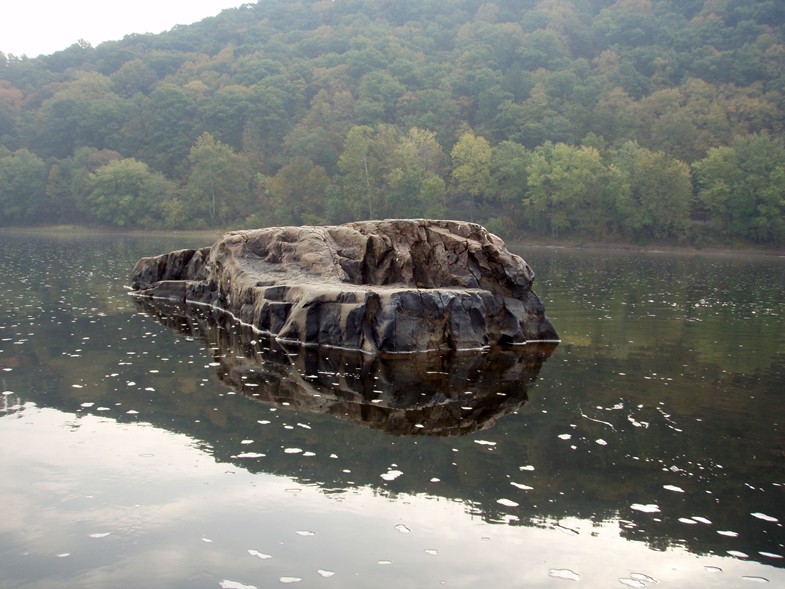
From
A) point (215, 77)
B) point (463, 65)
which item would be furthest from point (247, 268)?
point (215, 77)

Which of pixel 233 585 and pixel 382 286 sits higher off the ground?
pixel 382 286

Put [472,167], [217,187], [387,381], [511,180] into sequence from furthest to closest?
[217,187] < [472,167] < [511,180] < [387,381]

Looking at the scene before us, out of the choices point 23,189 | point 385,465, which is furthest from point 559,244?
point 23,189

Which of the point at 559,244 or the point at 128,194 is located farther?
the point at 128,194

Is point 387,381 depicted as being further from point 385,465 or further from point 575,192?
point 575,192

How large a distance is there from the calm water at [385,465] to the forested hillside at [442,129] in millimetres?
59885

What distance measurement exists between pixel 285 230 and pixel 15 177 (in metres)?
92.1

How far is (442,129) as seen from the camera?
331 feet

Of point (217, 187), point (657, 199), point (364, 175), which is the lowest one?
point (657, 199)

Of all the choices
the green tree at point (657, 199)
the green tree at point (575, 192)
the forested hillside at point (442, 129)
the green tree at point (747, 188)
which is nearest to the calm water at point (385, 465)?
the green tree at point (747, 188)

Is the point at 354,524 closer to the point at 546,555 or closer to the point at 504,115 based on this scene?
the point at 546,555

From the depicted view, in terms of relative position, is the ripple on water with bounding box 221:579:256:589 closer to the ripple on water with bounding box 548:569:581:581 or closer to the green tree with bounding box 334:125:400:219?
the ripple on water with bounding box 548:569:581:581

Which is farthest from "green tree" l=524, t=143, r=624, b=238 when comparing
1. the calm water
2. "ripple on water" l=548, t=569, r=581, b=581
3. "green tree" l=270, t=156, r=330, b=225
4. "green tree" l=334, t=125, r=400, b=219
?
"ripple on water" l=548, t=569, r=581, b=581

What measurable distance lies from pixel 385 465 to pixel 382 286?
449 inches
